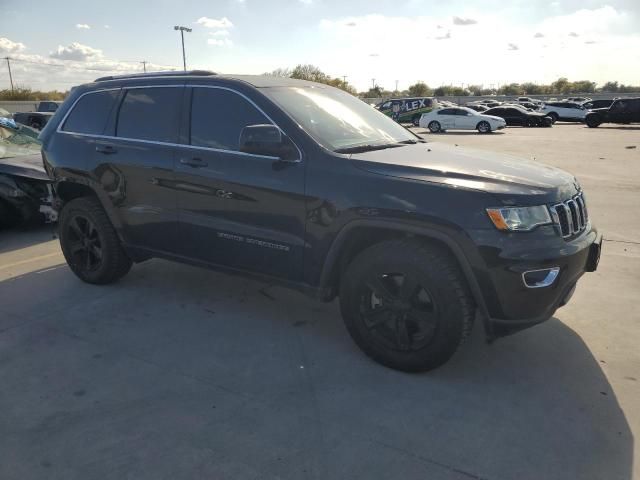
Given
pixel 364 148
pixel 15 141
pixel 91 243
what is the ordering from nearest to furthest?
pixel 364 148 → pixel 91 243 → pixel 15 141

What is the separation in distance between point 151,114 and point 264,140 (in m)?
1.43

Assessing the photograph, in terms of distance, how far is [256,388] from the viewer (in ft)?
10.2

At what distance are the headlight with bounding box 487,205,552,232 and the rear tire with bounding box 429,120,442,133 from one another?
29019mm

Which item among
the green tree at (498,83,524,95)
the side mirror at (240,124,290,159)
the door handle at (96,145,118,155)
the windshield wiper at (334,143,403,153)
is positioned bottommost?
the door handle at (96,145,118,155)

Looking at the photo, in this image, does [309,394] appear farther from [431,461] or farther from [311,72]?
[311,72]

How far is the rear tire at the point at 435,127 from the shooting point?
3055 centimetres

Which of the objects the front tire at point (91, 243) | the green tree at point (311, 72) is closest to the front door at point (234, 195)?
the front tire at point (91, 243)

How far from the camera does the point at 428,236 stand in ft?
9.85

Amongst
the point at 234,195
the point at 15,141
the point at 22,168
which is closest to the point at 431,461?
the point at 234,195

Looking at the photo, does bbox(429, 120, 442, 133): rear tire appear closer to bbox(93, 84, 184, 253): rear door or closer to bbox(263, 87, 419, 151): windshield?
bbox(263, 87, 419, 151): windshield

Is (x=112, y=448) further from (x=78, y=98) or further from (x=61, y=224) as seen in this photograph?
(x=78, y=98)

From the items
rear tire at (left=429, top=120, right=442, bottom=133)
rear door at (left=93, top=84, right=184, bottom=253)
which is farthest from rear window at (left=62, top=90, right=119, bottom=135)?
rear tire at (left=429, top=120, right=442, bottom=133)

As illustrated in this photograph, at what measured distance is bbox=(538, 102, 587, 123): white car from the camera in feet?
122

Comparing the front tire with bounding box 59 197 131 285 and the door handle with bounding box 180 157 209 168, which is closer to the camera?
the door handle with bounding box 180 157 209 168
